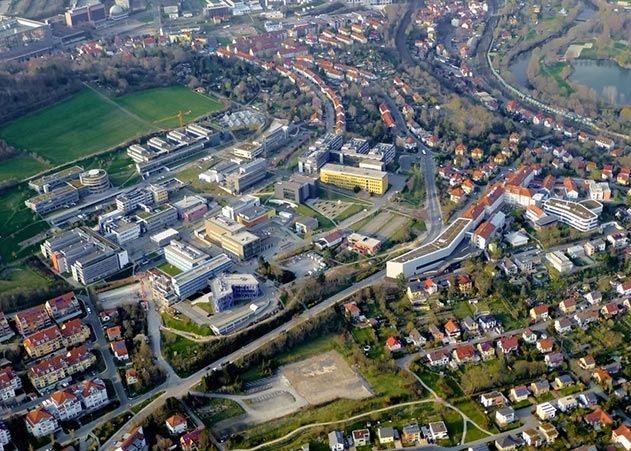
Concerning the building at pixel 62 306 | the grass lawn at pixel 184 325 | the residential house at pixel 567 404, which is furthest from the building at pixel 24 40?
the residential house at pixel 567 404

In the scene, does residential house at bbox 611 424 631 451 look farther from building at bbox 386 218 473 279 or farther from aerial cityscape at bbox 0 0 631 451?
building at bbox 386 218 473 279

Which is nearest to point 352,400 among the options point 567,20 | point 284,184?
point 284,184

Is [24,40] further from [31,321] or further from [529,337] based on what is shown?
[529,337]

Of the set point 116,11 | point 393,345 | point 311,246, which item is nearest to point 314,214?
point 311,246

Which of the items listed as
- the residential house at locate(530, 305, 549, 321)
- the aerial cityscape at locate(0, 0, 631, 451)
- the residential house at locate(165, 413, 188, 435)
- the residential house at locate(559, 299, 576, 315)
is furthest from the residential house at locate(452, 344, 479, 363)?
the residential house at locate(165, 413, 188, 435)

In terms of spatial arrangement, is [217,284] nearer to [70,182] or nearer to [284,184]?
[284,184]

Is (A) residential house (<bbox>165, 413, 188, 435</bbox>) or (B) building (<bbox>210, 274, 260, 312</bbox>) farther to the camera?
(B) building (<bbox>210, 274, 260, 312</bbox>)

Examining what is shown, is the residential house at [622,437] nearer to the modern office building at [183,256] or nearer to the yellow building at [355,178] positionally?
the modern office building at [183,256]
